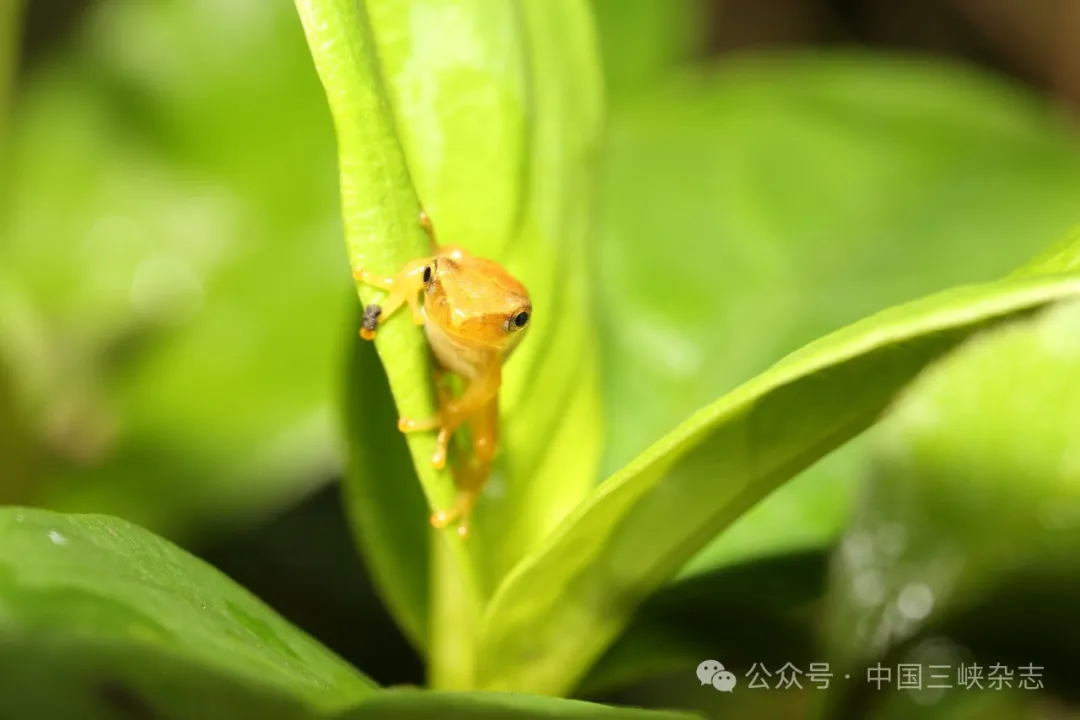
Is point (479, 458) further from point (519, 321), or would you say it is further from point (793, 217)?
point (793, 217)

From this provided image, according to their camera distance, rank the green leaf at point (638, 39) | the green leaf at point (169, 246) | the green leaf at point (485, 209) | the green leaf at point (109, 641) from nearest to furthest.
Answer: the green leaf at point (109, 641), the green leaf at point (485, 209), the green leaf at point (169, 246), the green leaf at point (638, 39)

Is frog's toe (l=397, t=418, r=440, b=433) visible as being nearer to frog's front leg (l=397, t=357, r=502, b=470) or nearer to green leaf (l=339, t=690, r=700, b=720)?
frog's front leg (l=397, t=357, r=502, b=470)

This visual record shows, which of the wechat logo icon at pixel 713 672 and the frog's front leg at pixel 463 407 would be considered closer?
the frog's front leg at pixel 463 407

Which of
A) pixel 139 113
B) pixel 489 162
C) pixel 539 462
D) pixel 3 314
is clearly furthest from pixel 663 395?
pixel 139 113

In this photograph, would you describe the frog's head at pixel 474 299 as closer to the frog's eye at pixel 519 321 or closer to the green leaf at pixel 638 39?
the frog's eye at pixel 519 321

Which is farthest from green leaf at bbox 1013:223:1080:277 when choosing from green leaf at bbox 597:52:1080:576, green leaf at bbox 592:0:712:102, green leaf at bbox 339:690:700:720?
green leaf at bbox 592:0:712:102

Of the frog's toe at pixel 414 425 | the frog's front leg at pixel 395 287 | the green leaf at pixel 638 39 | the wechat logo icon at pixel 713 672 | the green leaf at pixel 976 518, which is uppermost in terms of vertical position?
the green leaf at pixel 638 39

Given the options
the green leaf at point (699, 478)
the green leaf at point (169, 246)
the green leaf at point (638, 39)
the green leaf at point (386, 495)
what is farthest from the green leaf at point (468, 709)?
the green leaf at point (638, 39)
